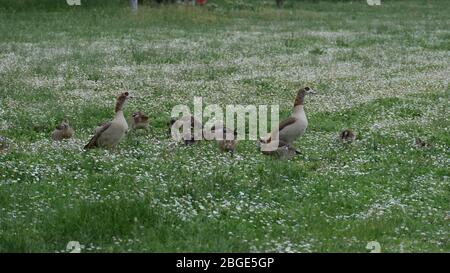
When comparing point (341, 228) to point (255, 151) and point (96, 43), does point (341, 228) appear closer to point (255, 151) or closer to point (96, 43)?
point (255, 151)

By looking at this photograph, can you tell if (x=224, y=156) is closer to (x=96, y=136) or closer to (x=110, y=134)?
(x=110, y=134)

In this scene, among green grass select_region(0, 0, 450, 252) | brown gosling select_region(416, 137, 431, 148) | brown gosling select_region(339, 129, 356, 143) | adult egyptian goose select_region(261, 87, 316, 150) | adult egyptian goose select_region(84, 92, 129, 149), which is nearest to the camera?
green grass select_region(0, 0, 450, 252)

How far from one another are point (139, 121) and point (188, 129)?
145cm

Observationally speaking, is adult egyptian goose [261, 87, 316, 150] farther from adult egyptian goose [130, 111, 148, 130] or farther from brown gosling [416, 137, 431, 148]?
adult egyptian goose [130, 111, 148, 130]

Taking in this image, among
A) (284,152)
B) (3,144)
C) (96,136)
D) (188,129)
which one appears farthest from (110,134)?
(284,152)

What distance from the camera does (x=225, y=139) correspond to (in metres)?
15.3

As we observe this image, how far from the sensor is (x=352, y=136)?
52.5 feet

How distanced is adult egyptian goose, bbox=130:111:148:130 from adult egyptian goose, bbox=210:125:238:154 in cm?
188

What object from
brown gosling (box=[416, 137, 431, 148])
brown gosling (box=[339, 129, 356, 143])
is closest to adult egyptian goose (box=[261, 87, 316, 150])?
brown gosling (box=[339, 129, 356, 143])

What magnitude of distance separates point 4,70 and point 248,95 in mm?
8988

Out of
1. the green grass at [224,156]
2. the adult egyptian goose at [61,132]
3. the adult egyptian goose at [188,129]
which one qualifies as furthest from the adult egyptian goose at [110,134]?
the adult egyptian goose at [188,129]

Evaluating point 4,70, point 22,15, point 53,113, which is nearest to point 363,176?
point 53,113

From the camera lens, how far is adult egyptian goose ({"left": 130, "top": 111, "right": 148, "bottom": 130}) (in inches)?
677

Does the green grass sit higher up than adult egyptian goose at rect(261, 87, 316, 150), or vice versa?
adult egyptian goose at rect(261, 87, 316, 150)
